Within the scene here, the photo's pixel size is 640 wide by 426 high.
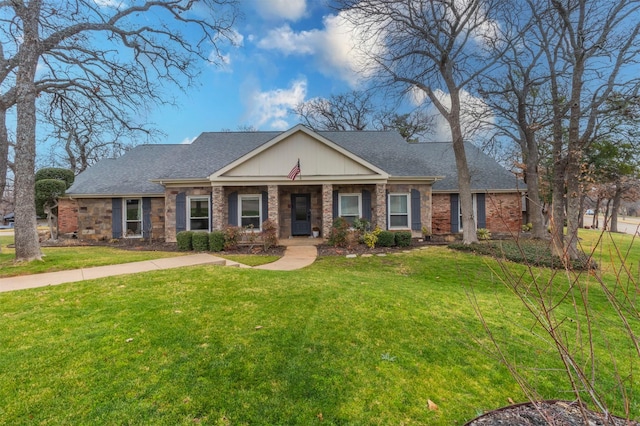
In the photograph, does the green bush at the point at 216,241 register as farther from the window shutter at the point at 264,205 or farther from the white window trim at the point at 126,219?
the white window trim at the point at 126,219

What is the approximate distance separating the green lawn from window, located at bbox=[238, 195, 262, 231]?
7.73m

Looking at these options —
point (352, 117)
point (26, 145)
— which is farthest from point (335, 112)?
point (26, 145)

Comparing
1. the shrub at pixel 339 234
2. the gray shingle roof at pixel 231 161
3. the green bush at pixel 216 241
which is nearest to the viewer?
the green bush at pixel 216 241

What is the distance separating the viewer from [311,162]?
13.1 m

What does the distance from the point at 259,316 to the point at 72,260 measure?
7.09m

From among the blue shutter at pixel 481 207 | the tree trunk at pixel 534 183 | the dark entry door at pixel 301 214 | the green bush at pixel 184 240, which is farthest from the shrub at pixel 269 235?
the tree trunk at pixel 534 183

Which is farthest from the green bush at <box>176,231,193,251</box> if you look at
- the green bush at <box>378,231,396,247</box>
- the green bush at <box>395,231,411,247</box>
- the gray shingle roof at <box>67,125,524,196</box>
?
the green bush at <box>395,231,411,247</box>

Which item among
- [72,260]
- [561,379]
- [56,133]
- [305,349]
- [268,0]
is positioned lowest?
[561,379]

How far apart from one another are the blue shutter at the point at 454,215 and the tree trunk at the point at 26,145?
53.1 feet

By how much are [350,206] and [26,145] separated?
37.0 ft

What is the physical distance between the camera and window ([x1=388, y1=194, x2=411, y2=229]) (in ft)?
46.6

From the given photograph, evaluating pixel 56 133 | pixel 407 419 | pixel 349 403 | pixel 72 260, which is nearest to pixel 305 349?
pixel 349 403

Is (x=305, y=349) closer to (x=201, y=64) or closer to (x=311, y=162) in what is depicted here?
(x=311, y=162)

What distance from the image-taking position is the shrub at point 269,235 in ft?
39.6
